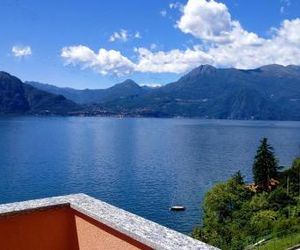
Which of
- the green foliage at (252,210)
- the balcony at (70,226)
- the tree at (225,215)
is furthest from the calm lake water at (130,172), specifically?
the balcony at (70,226)

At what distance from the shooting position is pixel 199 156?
100688 mm

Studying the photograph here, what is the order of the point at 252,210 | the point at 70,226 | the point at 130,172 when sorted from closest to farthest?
the point at 70,226 → the point at 252,210 → the point at 130,172

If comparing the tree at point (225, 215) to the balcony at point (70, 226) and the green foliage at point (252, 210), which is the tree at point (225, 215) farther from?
the balcony at point (70, 226)

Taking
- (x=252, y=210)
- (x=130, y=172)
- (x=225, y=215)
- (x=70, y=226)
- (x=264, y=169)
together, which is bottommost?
(x=130, y=172)

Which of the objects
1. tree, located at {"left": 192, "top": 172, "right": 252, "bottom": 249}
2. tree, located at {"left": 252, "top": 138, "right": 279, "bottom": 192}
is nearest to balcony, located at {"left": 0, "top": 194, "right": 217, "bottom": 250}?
tree, located at {"left": 192, "top": 172, "right": 252, "bottom": 249}

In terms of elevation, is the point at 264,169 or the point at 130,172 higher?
the point at 264,169

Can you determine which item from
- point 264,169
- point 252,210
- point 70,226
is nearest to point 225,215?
point 252,210

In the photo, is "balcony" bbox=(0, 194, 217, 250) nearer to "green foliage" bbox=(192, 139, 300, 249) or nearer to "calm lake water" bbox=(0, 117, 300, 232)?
"green foliage" bbox=(192, 139, 300, 249)

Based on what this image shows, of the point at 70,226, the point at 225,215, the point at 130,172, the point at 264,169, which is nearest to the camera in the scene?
the point at 70,226

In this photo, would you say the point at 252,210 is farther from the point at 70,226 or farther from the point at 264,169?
the point at 70,226

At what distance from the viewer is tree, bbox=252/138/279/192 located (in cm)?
5388

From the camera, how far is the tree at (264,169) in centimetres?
5388

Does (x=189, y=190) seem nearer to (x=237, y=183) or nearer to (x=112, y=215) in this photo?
(x=237, y=183)

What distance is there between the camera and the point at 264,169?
178 ft
